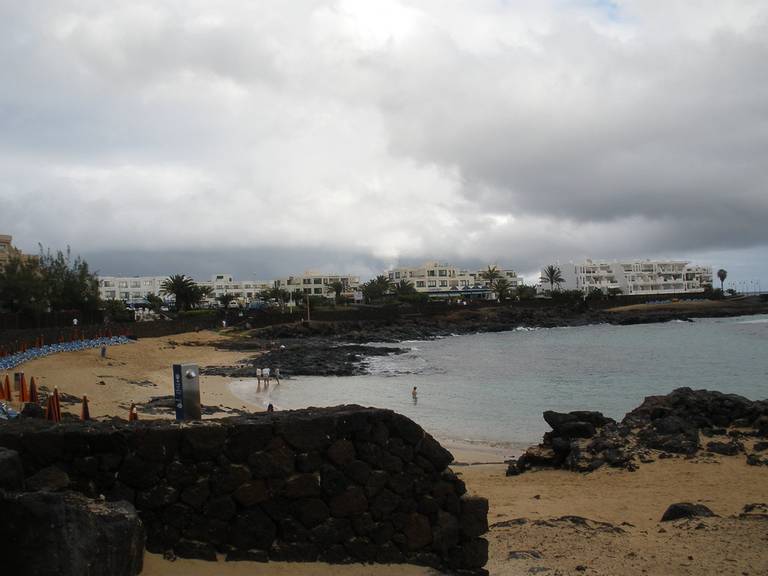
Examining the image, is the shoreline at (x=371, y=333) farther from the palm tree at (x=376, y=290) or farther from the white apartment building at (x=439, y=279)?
the white apartment building at (x=439, y=279)

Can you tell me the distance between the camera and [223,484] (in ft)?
19.7

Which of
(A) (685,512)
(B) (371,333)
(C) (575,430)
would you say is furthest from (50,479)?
(B) (371,333)

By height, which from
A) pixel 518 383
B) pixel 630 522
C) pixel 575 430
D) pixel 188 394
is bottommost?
pixel 518 383

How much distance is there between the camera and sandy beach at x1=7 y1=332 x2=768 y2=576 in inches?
316

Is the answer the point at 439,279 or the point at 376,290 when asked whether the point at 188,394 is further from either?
the point at 439,279

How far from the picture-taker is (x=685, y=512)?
408 inches

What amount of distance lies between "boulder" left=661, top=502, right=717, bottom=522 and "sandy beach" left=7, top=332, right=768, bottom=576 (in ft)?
0.63

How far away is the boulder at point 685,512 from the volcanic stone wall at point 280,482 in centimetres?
509

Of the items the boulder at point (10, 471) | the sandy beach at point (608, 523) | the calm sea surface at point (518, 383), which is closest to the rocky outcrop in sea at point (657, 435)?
the sandy beach at point (608, 523)

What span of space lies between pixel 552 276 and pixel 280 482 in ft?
552

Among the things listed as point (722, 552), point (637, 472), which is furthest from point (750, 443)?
point (722, 552)

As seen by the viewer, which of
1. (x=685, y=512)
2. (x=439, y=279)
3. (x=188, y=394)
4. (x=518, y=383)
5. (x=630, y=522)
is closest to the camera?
(x=188, y=394)

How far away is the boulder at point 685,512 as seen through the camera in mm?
10273

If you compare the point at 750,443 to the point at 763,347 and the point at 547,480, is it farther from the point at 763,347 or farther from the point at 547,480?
the point at 763,347
